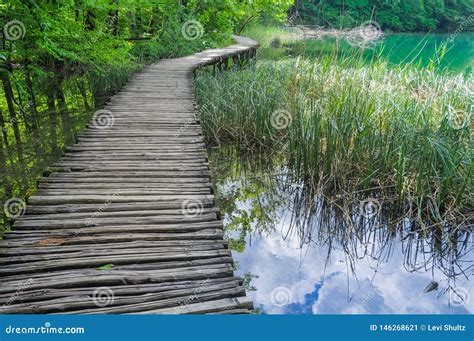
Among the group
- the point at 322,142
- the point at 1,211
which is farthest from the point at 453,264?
the point at 1,211

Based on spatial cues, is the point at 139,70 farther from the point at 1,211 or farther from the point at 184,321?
the point at 184,321

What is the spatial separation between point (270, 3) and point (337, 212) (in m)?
13.9

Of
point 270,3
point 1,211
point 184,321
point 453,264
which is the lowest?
point 453,264

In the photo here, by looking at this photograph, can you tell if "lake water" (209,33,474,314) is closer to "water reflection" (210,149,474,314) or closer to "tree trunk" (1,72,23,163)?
"water reflection" (210,149,474,314)

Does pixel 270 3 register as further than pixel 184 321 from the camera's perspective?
Yes

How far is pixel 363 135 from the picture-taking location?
450 cm

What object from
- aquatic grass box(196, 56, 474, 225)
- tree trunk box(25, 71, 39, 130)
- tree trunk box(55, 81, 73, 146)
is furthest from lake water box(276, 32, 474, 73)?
tree trunk box(25, 71, 39, 130)

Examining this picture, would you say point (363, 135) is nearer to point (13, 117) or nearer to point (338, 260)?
point (338, 260)

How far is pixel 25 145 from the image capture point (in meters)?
5.71

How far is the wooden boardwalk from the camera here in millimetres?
2170

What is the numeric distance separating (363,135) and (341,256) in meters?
1.47

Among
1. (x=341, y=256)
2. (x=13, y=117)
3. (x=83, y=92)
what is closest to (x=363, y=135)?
(x=341, y=256)

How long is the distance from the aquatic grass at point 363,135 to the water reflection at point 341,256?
257 mm

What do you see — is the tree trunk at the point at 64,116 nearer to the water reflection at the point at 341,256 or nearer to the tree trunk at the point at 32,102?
the tree trunk at the point at 32,102
